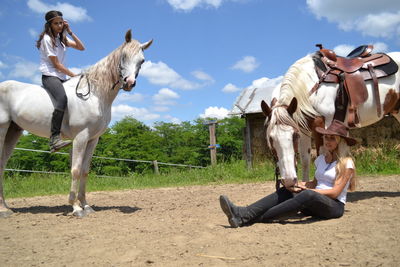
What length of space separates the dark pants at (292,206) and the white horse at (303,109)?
180 millimetres

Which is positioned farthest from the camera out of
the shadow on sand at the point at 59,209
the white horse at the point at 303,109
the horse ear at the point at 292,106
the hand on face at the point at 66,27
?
the shadow on sand at the point at 59,209

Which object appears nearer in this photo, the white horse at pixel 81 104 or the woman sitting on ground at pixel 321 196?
the woman sitting on ground at pixel 321 196

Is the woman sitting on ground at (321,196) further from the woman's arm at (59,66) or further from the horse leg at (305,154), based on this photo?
the woman's arm at (59,66)

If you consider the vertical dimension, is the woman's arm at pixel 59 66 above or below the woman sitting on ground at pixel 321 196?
above

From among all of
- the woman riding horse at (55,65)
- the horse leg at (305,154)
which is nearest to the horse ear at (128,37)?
the woman riding horse at (55,65)

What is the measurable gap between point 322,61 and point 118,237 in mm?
3528

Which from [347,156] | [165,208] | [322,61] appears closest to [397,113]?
[322,61]

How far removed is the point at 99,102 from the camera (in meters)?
4.66

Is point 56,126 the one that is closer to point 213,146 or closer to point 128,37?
point 128,37

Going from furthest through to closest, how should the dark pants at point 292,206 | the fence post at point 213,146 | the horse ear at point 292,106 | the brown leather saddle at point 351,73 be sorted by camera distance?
the fence post at point 213,146, the brown leather saddle at point 351,73, the horse ear at point 292,106, the dark pants at point 292,206

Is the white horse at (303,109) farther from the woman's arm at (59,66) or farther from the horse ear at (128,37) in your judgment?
the woman's arm at (59,66)

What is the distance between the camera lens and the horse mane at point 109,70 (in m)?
4.63

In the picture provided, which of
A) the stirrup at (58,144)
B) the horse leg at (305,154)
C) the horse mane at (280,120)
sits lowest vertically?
the horse leg at (305,154)

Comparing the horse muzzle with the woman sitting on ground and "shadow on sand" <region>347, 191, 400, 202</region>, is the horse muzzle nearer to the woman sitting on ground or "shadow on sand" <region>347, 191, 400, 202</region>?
the woman sitting on ground
